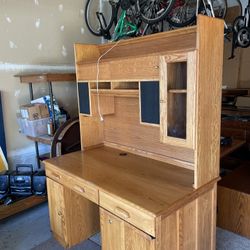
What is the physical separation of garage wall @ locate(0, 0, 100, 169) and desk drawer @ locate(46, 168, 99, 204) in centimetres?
126

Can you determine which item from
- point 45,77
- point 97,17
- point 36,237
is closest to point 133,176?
point 36,237

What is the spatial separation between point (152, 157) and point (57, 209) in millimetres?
902

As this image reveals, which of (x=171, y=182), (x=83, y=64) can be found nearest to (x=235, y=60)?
(x=83, y=64)

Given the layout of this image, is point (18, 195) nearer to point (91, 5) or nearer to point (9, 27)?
point (9, 27)

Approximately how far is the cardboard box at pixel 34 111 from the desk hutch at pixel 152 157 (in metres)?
0.87

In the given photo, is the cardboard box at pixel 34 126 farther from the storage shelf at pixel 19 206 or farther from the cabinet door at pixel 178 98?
the cabinet door at pixel 178 98

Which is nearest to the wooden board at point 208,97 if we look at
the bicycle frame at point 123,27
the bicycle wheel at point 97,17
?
the bicycle frame at point 123,27

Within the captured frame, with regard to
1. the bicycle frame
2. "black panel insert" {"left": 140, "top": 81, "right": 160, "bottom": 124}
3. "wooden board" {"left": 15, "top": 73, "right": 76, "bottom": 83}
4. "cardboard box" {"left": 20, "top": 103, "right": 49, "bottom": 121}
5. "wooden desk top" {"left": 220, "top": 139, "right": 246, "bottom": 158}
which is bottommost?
"wooden desk top" {"left": 220, "top": 139, "right": 246, "bottom": 158}

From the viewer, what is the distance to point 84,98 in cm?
224

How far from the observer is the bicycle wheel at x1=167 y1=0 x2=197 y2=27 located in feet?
12.4

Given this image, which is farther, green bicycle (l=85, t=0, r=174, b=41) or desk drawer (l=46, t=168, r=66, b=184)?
green bicycle (l=85, t=0, r=174, b=41)

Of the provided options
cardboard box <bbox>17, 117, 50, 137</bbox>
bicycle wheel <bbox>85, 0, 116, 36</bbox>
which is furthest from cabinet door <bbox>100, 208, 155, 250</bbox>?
bicycle wheel <bbox>85, 0, 116, 36</bbox>

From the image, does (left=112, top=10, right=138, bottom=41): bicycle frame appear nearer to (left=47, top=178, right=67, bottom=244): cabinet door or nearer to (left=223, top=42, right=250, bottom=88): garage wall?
(left=223, top=42, right=250, bottom=88): garage wall

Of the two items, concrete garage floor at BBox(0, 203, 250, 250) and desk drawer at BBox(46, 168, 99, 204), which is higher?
desk drawer at BBox(46, 168, 99, 204)
